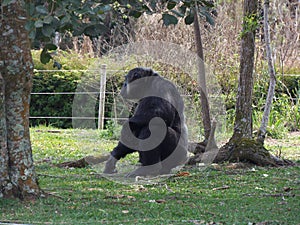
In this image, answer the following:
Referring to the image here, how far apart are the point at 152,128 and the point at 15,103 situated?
2.48 meters

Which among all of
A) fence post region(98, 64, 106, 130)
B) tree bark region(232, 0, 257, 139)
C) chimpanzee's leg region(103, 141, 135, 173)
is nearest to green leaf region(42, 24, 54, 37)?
chimpanzee's leg region(103, 141, 135, 173)

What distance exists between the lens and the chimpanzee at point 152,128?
6.94m

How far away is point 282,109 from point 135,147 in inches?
287

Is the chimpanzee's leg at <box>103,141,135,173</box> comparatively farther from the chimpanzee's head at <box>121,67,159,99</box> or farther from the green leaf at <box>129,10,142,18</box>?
the green leaf at <box>129,10,142,18</box>

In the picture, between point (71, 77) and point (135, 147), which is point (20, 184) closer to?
point (135, 147)

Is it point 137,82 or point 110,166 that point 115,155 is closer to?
point 110,166

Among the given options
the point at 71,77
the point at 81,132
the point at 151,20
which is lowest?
the point at 81,132

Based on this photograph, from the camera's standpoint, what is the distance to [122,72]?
13383 mm

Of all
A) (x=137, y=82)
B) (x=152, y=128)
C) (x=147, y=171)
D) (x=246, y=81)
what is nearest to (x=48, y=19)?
(x=152, y=128)

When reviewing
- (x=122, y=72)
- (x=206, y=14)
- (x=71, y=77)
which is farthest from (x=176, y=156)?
(x=71, y=77)

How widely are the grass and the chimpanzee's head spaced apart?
111 centimetres

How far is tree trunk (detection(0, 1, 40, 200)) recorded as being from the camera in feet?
15.3

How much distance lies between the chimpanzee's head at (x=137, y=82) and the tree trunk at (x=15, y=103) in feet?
8.93

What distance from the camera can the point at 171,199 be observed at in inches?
209
